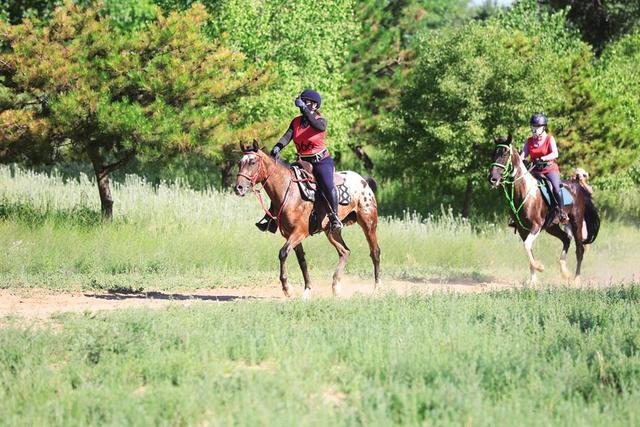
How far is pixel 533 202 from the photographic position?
60.4ft

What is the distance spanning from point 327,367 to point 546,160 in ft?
35.5

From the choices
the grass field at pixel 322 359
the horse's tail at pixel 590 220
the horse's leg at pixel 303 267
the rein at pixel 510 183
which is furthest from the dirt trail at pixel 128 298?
the horse's tail at pixel 590 220

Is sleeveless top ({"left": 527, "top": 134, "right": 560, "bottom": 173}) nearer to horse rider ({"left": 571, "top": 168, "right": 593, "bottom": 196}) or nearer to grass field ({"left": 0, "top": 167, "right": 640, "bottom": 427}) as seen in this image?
horse rider ({"left": 571, "top": 168, "right": 593, "bottom": 196})

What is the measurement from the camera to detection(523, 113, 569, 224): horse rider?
18.5m

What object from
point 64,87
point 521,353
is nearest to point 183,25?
point 64,87

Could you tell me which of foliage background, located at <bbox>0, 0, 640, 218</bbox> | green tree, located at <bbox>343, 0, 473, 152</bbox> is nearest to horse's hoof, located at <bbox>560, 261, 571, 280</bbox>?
foliage background, located at <bbox>0, 0, 640, 218</bbox>

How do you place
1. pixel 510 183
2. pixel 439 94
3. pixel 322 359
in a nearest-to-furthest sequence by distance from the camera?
1. pixel 322 359
2. pixel 510 183
3. pixel 439 94

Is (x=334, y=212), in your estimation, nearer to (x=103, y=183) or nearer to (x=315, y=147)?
(x=315, y=147)

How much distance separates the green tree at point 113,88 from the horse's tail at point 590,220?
7.23 meters

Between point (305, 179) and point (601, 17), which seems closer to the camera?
point (305, 179)

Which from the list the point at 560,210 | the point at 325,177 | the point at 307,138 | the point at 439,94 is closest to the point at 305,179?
the point at 325,177

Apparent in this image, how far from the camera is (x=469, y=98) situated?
2966cm

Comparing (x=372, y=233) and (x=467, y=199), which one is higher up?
(x=467, y=199)

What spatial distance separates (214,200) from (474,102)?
1021 centimetres
